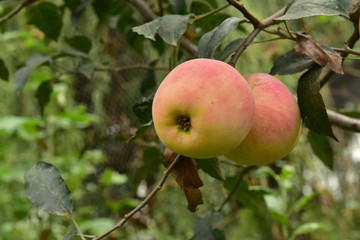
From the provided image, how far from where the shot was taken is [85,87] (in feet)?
9.64

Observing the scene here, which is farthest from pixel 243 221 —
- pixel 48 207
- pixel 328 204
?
pixel 48 207

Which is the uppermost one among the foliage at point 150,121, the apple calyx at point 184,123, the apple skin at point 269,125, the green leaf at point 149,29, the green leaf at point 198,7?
the green leaf at point 149,29

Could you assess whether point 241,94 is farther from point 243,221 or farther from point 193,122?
point 243,221

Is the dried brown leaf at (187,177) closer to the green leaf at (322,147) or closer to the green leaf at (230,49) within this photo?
the green leaf at (230,49)

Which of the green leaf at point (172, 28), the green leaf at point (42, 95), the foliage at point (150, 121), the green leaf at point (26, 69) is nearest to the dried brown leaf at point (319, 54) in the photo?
the foliage at point (150, 121)

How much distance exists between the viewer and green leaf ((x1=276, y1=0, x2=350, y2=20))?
53 cm

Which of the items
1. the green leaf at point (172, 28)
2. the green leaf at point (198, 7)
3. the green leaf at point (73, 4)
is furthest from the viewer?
the green leaf at point (73, 4)

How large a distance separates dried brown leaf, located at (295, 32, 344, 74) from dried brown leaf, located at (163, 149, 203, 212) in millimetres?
171

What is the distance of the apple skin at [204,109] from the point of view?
47cm

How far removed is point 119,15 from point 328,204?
4.24 feet

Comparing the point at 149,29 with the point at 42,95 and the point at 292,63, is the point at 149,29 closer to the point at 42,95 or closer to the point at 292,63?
the point at 292,63

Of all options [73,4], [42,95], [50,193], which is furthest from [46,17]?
[50,193]

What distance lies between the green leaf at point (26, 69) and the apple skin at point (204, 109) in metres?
0.50

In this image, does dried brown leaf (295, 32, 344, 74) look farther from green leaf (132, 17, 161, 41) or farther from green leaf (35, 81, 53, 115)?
green leaf (35, 81, 53, 115)
